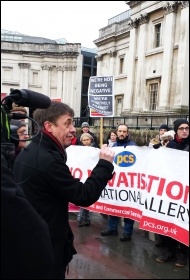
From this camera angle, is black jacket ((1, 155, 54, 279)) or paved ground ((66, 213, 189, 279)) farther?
paved ground ((66, 213, 189, 279))

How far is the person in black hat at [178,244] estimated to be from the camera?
4473 mm

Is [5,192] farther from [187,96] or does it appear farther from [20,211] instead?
[187,96]

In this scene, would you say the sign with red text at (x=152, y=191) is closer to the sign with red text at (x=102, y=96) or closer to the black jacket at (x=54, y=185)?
the sign with red text at (x=102, y=96)

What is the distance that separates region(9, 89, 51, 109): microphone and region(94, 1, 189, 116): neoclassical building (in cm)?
1904

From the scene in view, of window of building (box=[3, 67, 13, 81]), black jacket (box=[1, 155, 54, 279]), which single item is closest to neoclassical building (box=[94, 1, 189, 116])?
black jacket (box=[1, 155, 54, 279])

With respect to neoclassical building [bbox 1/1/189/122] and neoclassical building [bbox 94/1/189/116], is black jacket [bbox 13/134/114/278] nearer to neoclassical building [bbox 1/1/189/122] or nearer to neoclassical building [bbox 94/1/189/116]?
neoclassical building [bbox 1/1/189/122]

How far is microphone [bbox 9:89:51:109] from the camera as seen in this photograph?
1.47 meters

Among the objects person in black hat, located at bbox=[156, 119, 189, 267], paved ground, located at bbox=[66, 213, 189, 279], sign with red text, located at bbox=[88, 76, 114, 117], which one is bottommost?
paved ground, located at bbox=[66, 213, 189, 279]

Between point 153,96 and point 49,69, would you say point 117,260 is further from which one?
point 49,69

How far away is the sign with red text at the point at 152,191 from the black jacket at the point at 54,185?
243cm

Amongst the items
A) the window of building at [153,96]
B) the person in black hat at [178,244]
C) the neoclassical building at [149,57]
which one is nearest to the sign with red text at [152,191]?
the person in black hat at [178,244]

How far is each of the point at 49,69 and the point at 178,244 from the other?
4273 centimetres

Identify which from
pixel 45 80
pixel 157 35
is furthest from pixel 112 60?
pixel 45 80

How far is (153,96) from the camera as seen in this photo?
946 inches
